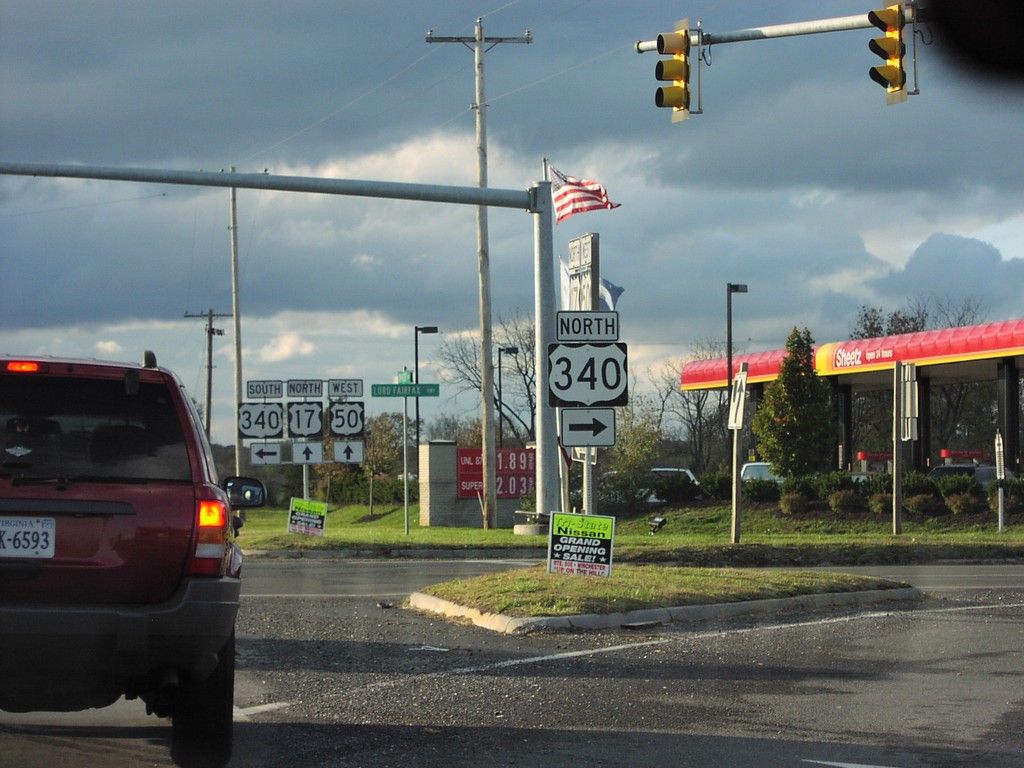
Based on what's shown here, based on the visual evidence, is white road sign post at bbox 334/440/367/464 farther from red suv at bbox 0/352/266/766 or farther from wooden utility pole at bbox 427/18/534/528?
red suv at bbox 0/352/266/766

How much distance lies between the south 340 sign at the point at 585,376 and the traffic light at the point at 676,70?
2.78 metres

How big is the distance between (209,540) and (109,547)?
0.45m

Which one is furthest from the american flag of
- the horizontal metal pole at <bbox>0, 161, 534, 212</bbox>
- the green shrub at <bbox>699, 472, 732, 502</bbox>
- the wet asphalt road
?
the green shrub at <bbox>699, 472, 732, 502</bbox>

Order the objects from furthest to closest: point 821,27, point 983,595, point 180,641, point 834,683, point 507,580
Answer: point 983,595 → point 507,580 → point 821,27 → point 834,683 → point 180,641

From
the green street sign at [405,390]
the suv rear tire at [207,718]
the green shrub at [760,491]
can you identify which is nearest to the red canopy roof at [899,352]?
the green shrub at [760,491]

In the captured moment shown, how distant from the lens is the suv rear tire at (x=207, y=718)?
6391 mm

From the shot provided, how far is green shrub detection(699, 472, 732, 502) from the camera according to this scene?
122ft

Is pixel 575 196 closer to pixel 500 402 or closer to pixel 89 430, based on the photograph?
pixel 89 430

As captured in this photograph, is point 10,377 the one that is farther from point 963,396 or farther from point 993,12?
point 963,396

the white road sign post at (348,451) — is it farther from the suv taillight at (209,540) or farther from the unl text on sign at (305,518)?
the suv taillight at (209,540)

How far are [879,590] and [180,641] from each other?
11417 millimetres

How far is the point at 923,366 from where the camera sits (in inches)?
1684

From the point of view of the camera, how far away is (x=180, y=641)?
5914mm

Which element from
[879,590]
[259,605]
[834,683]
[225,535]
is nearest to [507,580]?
[259,605]
